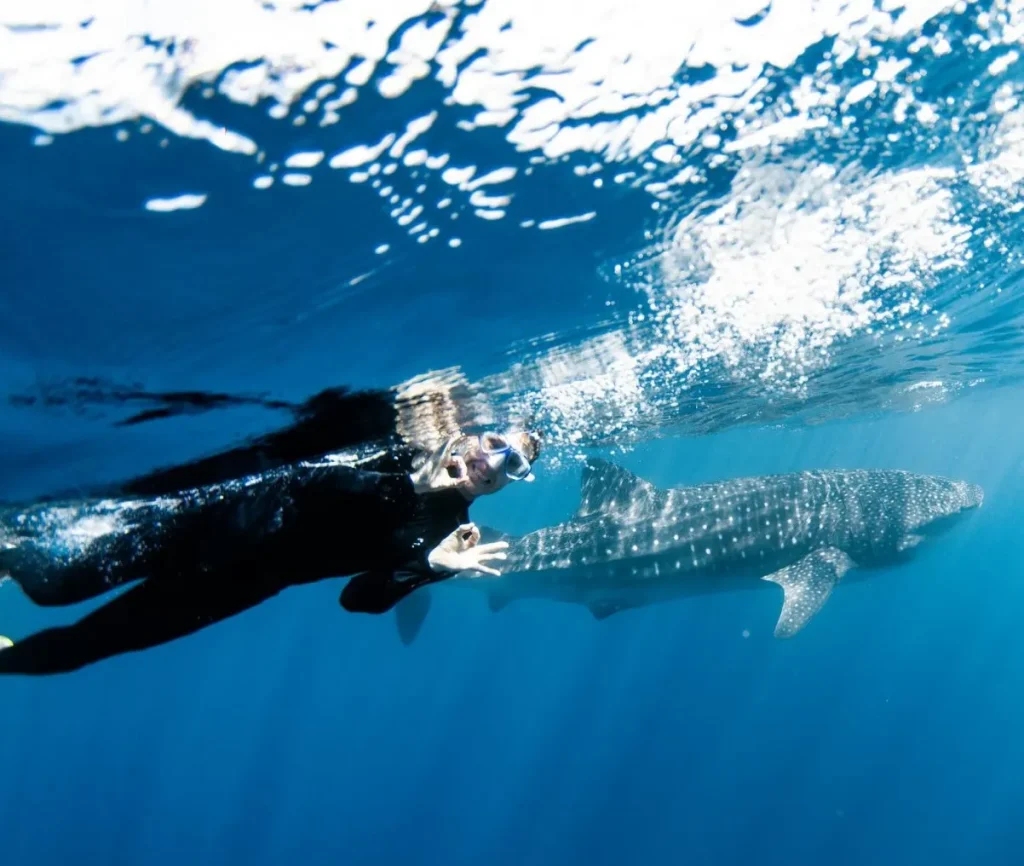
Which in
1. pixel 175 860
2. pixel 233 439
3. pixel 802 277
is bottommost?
pixel 175 860

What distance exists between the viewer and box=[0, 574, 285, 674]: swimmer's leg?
5418 mm

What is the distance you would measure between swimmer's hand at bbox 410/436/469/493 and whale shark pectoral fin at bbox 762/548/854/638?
34.4 ft

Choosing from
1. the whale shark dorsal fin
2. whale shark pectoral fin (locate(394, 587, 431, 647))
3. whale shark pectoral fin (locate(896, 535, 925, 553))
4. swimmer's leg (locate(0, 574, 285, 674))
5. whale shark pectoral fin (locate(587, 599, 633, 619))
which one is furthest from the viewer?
whale shark pectoral fin (locate(394, 587, 431, 647))

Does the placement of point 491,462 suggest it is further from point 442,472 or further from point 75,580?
→ point 75,580

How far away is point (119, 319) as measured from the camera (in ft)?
20.3

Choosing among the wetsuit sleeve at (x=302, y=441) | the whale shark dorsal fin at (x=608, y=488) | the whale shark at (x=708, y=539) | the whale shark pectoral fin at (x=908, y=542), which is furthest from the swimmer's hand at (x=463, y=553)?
the whale shark pectoral fin at (x=908, y=542)

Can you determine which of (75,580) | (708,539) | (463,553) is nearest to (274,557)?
(463,553)

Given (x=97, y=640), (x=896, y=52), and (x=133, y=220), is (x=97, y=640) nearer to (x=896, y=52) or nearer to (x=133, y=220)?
(x=133, y=220)

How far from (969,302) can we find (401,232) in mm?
12689

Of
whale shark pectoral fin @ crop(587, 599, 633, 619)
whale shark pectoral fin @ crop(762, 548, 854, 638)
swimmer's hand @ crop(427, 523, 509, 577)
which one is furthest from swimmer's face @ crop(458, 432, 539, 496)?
whale shark pectoral fin @ crop(587, 599, 633, 619)

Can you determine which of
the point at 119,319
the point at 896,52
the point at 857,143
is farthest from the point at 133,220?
the point at 857,143

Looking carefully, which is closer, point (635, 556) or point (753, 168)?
point (753, 168)

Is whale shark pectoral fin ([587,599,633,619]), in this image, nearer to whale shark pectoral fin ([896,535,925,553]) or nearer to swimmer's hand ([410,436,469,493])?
whale shark pectoral fin ([896,535,925,553])

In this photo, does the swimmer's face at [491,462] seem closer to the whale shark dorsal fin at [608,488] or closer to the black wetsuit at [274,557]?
the black wetsuit at [274,557]
